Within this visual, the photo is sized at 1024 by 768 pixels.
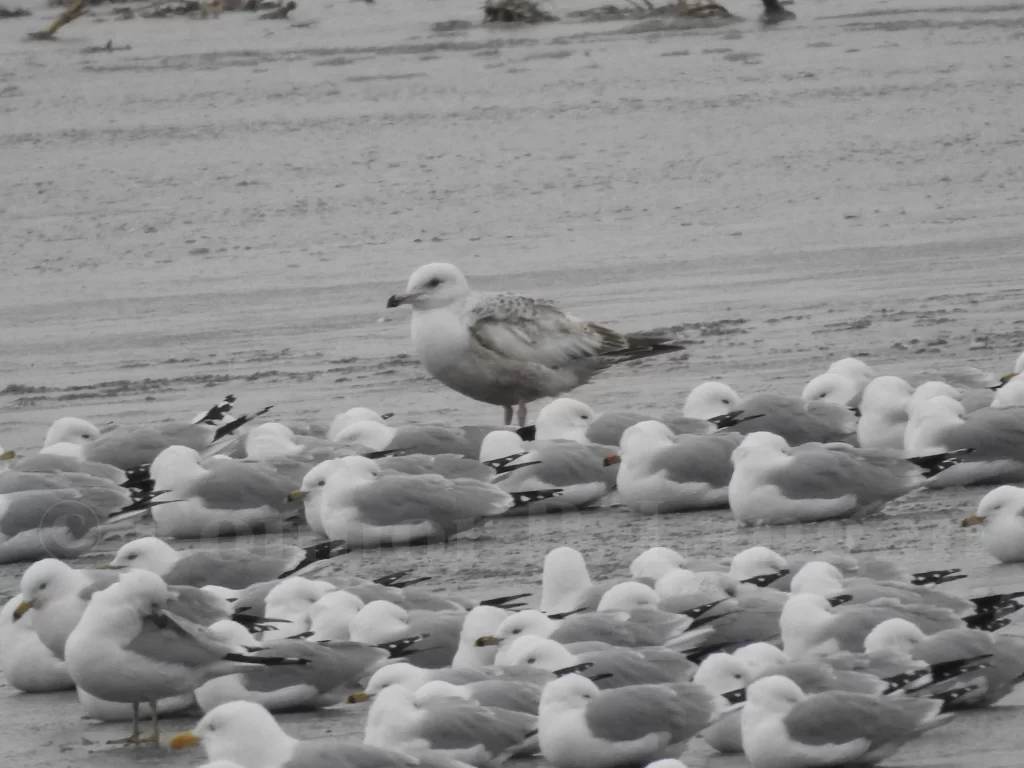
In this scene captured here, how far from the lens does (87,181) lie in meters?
21.5

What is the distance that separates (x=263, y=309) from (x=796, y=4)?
18.2 metres

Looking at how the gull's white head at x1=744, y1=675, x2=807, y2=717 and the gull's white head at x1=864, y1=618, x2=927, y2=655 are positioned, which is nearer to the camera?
the gull's white head at x1=744, y1=675, x2=807, y2=717

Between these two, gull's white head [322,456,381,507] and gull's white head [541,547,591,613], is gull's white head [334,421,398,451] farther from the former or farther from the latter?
gull's white head [541,547,591,613]

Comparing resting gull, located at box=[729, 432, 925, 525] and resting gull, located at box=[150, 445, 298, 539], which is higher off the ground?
resting gull, located at box=[729, 432, 925, 525]

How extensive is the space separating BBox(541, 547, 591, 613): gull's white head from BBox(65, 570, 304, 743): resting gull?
3.70 feet

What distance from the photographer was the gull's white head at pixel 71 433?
36.8ft

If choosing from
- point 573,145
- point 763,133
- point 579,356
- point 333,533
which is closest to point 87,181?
point 573,145

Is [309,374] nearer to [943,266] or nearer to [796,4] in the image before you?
[943,266]

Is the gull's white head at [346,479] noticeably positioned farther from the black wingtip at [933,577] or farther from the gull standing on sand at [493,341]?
the black wingtip at [933,577]

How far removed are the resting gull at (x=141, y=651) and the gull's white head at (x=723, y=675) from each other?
136cm

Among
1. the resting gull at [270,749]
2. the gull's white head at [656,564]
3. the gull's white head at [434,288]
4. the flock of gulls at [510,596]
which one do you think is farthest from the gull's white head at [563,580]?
the gull's white head at [434,288]

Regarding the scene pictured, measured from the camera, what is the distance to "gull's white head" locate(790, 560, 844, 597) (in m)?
7.30

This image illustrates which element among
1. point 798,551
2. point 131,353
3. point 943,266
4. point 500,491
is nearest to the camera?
point 798,551

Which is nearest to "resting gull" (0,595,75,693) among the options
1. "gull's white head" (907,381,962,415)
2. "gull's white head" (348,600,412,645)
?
"gull's white head" (348,600,412,645)
